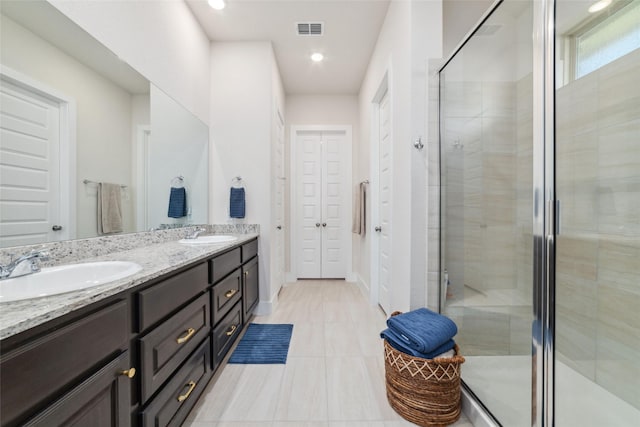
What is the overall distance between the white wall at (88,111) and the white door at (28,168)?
105mm

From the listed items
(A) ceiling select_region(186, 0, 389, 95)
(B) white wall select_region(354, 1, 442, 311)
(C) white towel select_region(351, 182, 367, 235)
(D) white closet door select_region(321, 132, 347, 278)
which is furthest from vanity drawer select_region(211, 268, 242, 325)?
(A) ceiling select_region(186, 0, 389, 95)

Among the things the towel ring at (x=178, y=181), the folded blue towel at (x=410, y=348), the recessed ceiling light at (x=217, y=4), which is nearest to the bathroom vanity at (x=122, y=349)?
the towel ring at (x=178, y=181)

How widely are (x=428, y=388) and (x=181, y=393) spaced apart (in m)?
1.15

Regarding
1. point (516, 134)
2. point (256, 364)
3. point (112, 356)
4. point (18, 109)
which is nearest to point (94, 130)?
point (18, 109)

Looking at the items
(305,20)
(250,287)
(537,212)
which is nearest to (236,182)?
(250,287)

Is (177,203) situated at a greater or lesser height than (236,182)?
lesser

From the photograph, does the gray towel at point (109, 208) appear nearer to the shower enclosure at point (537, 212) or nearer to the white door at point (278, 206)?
the white door at point (278, 206)

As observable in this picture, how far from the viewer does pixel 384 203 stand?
2.71m

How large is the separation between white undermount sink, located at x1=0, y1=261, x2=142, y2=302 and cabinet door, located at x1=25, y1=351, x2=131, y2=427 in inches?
10.1

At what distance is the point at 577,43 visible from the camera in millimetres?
1386

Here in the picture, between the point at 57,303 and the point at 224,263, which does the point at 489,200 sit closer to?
the point at 224,263

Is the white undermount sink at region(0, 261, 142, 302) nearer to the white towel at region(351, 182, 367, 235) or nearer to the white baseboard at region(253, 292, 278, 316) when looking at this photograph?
the white baseboard at region(253, 292, 278, 316)

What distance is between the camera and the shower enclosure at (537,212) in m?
1.32

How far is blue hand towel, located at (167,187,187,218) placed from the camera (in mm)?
2125
